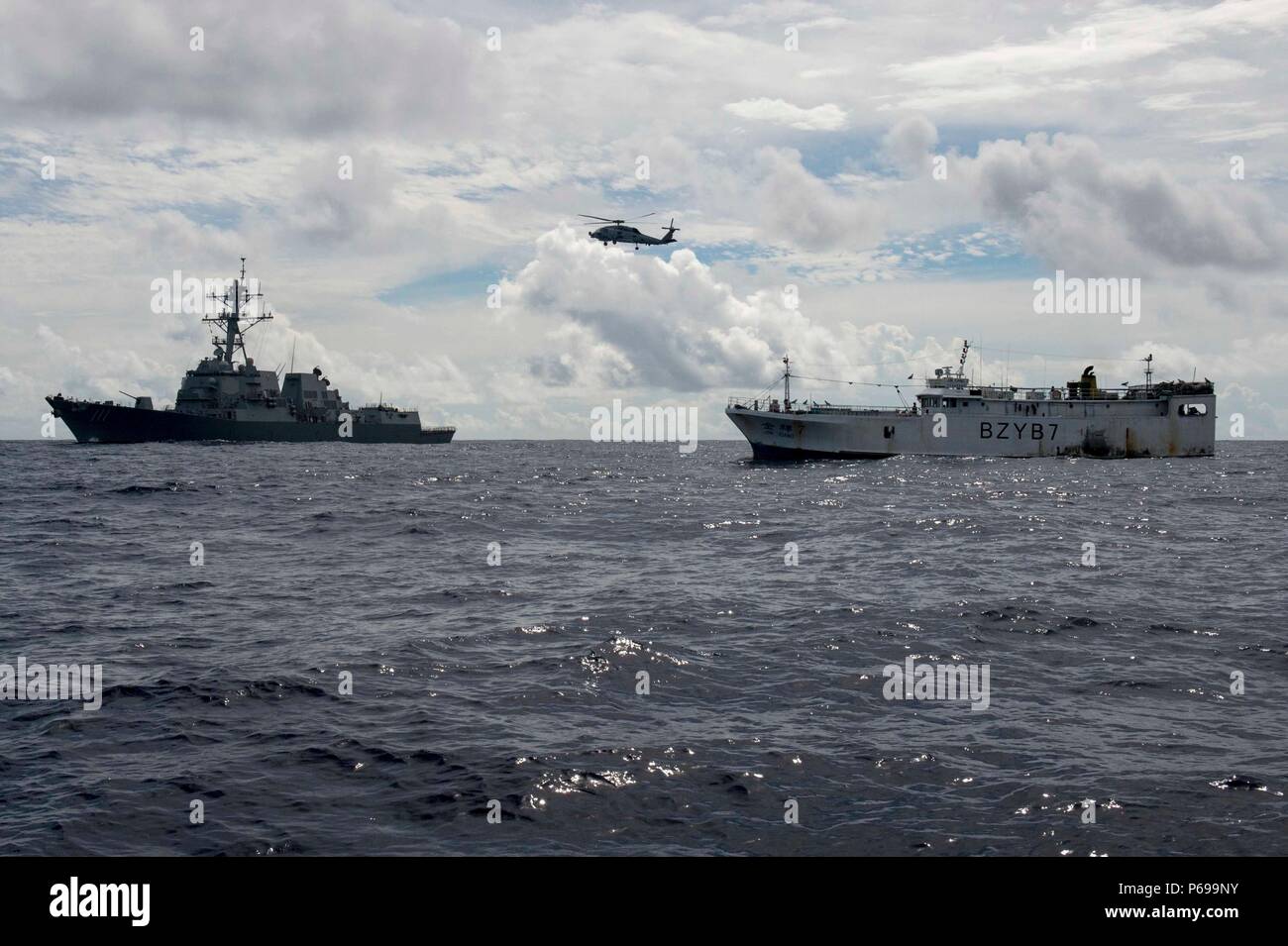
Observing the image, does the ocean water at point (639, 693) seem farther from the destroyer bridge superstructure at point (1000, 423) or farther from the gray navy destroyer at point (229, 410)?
the gray navy destroyer at point (229, 410)

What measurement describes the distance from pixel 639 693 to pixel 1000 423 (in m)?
79.9

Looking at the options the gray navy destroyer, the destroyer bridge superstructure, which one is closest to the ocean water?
the destroyer bridge superstructure

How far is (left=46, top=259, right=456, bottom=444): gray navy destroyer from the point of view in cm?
10531

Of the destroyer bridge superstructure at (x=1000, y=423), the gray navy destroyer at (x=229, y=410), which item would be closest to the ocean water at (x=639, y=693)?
the destroyer bridge superstructure at (x=1000, y=423)

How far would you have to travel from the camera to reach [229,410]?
360 feet

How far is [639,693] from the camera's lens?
12766 mm

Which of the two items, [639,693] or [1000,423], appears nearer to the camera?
[639,693]

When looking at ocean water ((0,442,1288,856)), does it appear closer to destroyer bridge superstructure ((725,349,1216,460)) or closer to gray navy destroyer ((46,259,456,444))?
destroyer bridge superstructure ((725,349,1216,460))

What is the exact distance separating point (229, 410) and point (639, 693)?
110 m

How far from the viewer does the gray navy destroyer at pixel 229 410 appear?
105 m

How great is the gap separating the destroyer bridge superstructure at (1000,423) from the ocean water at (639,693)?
166 feet

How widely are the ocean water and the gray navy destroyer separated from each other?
84763 mm
